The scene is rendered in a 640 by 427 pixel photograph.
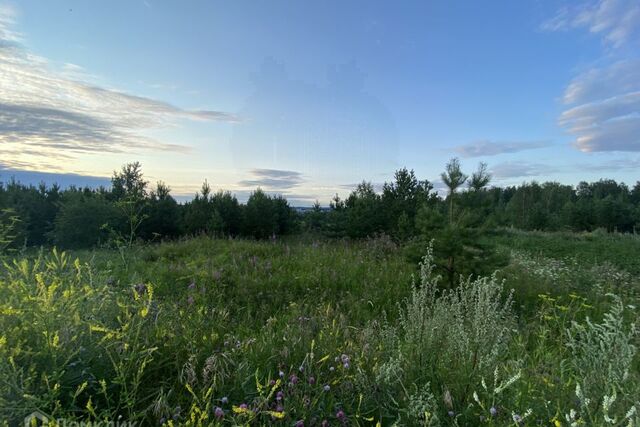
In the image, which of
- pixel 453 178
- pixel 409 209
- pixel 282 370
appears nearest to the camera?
pixel 282 370

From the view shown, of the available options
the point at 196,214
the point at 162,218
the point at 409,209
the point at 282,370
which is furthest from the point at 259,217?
the point at 282,370

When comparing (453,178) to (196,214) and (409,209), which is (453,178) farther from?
(196,214)

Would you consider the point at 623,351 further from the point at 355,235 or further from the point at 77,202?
the point at 77,202

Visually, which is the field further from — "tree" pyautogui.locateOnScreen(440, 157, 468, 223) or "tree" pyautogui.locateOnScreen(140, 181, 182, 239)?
"tree" pyautogui.locateOnScreen(140, 181, 182, 239)

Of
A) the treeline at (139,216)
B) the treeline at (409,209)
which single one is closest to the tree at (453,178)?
the treeline at (409,209)

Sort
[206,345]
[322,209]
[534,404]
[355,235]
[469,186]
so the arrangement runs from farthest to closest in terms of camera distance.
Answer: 1. [322,209]
2. [355,235]
3. [469,186]
4. [206,345]
5. [534,404]

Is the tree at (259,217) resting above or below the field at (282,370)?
above

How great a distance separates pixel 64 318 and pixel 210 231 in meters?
13.3

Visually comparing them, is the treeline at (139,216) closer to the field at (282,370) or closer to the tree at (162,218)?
the tree at (162,218)

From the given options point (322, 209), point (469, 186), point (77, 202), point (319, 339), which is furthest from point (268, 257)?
point (322, 209)

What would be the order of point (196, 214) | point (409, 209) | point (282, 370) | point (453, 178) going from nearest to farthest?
point (282, 370) → point (453, 178) → point (409, 209) → point (196, 214)

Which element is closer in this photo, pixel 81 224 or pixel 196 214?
pixel 81 224

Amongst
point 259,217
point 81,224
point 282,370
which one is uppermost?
point 259,217

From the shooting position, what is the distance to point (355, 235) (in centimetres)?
1379
